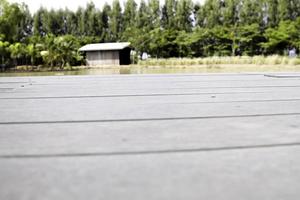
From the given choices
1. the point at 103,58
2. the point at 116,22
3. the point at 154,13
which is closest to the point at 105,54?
the point at 103,58

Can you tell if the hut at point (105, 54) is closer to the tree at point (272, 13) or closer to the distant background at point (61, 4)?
the distant background at point (61, 4)

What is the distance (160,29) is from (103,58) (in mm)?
4998

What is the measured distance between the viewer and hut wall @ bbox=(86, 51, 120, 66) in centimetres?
2452

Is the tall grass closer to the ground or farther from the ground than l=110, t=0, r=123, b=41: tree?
closer to the ground

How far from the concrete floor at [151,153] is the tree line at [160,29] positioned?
19311 mm

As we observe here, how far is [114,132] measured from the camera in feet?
8.71

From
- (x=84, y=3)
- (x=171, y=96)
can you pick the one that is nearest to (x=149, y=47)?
(x=84, y=3)

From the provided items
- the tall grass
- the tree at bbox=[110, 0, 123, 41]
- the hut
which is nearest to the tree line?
the tree at bbox=[110, 0, 123, 41]

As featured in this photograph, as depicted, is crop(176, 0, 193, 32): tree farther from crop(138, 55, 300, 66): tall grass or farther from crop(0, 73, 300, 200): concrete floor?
crop(0, 73, 300, 200): concrete floor

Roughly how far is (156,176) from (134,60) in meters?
24.3

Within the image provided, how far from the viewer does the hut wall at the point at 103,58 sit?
24.5 meters

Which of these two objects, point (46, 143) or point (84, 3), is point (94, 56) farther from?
point (46, 143)

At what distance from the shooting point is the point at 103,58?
24.7 metres

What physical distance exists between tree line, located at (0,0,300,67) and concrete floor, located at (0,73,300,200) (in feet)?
63.4
